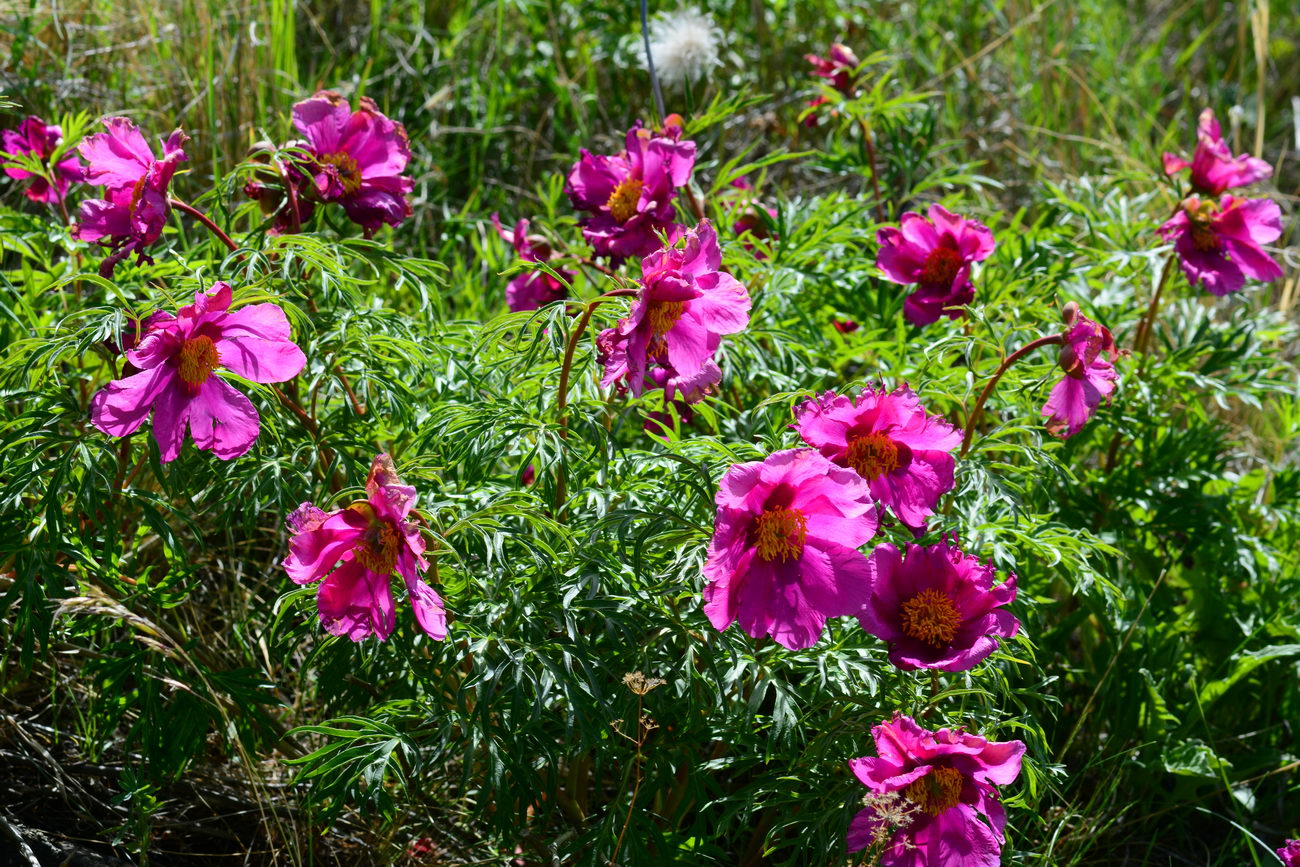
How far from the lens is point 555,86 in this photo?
11.2 feet

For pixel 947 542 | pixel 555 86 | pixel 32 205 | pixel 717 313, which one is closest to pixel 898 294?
pixel 947 542

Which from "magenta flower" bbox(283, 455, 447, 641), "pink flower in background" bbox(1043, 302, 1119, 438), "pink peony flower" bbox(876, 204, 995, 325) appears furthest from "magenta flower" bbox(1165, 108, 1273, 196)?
"magenta flower" bbox(283, 455, 447, 641)

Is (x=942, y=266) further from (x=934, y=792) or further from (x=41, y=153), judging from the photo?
(x=41, y=153)

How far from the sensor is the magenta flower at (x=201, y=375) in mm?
1276

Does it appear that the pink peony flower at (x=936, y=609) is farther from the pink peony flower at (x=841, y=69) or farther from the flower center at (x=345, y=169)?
the pink peony flower at (x=841, y=69)

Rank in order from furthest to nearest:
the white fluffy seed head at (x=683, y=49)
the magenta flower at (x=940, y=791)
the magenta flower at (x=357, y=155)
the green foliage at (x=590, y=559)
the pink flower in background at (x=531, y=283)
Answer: the white fluffy seed head at (x=683, y=49) → the pink flower in background at (x=531, y=283) → the magenta flower at (x=357, y=155) → the green foliage at (x=590, y=559) → the magenta flower at (x=940, y=791)

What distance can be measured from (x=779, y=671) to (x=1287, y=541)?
1291 mm

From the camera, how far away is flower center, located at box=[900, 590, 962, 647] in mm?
1363

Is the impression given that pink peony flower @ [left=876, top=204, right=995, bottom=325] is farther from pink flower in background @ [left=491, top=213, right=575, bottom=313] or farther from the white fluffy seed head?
the white fluffy seed head

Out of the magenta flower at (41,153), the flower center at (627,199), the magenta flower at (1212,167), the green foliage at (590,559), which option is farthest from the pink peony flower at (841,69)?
the magenta flower at (41,153)

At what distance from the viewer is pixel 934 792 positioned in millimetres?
1335

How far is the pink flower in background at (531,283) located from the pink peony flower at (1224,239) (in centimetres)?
97

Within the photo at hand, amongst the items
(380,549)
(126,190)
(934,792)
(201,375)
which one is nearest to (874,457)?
(934,792)

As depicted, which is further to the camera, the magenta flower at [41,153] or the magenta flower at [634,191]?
the magenta flower at [41,153]
